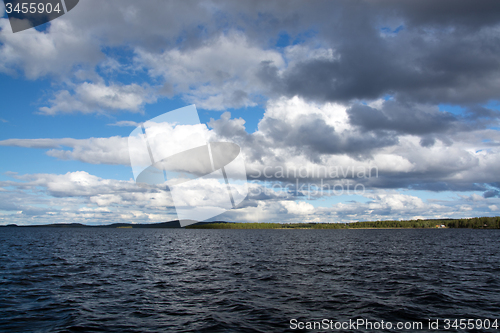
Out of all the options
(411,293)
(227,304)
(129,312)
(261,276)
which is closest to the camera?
(129,312)

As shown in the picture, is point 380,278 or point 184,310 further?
point 380,278

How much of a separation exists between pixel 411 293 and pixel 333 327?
38.2ft

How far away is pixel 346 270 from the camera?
3444cm

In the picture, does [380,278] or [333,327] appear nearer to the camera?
[333,327]

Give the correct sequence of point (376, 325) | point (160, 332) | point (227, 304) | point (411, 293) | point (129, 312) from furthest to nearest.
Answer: point (411, 293) → point (227, 304) → point (129, 312) → point (376, 325) → point (160, 332)

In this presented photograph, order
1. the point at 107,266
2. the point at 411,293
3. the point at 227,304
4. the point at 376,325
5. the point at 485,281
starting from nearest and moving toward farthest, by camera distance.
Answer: the point at 376,325 → the point at 227,304 → the point at 411,293 → the point at 485,281 → the point at 107,266

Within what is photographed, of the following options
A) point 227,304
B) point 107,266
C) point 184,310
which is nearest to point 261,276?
point 227,304

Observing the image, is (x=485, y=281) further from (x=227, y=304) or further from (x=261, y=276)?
(x=227, y=304)

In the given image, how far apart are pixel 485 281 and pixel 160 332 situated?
3217 centimetres

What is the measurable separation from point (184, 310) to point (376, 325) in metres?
12.1

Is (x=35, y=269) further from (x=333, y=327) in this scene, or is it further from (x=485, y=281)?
(x=485, y=281)

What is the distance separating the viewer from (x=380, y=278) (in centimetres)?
2950

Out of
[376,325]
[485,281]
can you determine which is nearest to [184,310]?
[376,325]

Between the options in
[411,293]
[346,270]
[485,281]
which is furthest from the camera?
[346,270]
